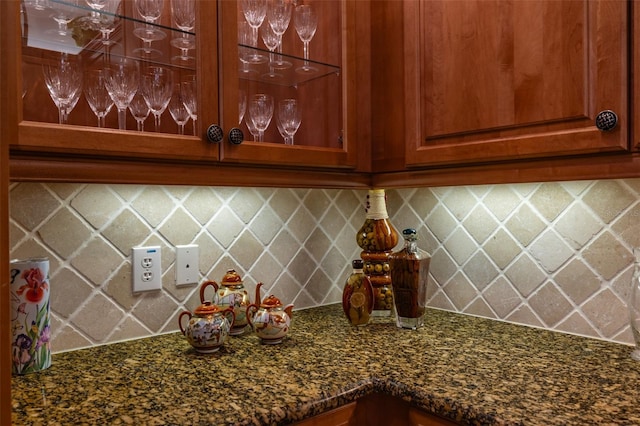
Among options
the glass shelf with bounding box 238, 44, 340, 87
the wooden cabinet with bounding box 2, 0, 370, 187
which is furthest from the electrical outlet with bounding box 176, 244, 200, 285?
the glass shelf with bounding box 238, 44, 340, 87

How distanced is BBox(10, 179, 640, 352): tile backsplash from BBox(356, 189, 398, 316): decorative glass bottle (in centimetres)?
25

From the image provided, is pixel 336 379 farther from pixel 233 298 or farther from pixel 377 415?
pixel 233 298

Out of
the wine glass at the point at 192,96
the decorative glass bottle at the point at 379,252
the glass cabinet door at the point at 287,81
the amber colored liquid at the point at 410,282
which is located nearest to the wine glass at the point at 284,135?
the glass cabinet door at the point at 287,81

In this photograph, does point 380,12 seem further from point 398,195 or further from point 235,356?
point 235,356

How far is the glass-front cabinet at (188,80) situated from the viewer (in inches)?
38.5

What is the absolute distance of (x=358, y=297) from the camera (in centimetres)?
144

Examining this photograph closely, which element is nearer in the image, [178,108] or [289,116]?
[178,108]

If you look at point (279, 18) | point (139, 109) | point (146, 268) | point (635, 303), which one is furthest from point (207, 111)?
point (635, 303)

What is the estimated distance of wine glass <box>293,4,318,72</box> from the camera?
138 centimetres

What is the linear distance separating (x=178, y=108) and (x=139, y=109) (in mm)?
89

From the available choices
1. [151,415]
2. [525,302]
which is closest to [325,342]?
[151,415]

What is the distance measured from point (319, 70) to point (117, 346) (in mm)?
962

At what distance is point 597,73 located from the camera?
99cm

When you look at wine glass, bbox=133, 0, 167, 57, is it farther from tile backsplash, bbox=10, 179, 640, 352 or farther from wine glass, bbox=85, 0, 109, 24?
tile backsplash, bbox=10, 179, 640, 352
